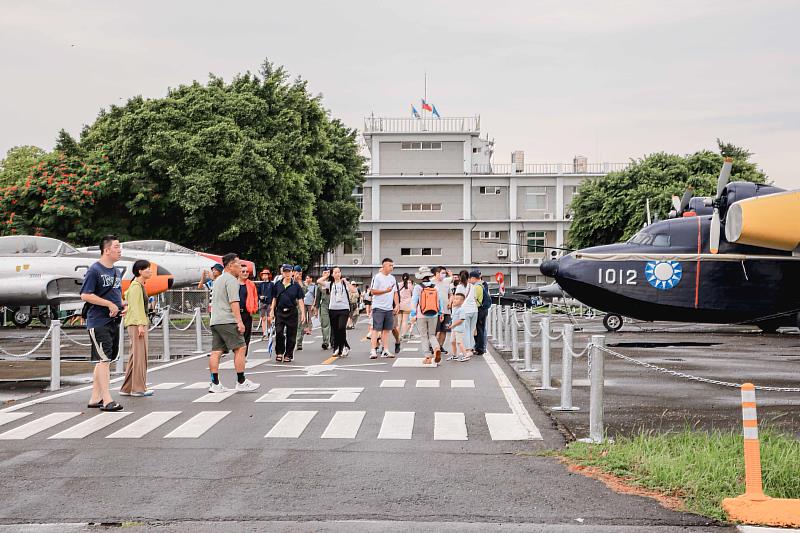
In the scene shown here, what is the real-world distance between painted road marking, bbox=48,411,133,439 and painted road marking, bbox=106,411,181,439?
30 centimetres

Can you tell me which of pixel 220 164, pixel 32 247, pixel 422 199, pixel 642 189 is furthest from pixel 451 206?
pixel 32 247

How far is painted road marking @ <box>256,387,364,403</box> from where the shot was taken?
13.0 m

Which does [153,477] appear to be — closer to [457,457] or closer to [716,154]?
[457,457]

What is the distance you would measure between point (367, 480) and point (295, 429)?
2.81 metres

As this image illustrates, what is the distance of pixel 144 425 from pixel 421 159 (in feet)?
241

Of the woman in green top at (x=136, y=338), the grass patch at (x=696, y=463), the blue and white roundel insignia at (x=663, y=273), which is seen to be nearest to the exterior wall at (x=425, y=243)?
the blue and white roundel insignia at (x=663, y=273)

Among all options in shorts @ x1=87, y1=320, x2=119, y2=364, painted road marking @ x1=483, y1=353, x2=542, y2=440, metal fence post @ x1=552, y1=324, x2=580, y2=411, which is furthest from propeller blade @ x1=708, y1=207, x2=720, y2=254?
shorts @ x1=87, y1=320, x2=119, y2=364

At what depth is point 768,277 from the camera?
24.3 metres

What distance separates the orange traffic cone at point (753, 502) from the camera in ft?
21.0

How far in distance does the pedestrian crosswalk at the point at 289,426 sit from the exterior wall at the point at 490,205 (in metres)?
73.5

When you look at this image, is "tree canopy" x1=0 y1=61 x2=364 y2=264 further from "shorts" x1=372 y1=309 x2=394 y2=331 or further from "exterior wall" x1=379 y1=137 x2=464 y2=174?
"exterior wall" x1=379 y1=137 x2=464 y2=174

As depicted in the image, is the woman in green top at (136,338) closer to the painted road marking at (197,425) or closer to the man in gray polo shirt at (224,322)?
the man in gray polo shirt at (224,322)

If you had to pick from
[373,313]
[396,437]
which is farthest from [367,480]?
[373,313]

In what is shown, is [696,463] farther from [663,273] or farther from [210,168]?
[210,168]
